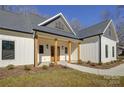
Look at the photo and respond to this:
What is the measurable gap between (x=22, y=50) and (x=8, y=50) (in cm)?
150

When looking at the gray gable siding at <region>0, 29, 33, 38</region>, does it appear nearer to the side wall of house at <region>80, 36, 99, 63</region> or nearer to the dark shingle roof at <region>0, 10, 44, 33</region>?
the dark shingle roof at <region>0, 10, 44, 33</region>

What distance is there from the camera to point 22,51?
54.1 feet

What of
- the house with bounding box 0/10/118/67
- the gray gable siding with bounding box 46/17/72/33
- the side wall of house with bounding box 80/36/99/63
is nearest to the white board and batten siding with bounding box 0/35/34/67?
the house with bounding box 0/10/118/67

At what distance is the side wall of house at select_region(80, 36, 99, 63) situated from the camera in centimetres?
2175

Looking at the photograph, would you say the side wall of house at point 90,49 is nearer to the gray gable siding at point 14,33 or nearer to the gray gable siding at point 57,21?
the gray gable siding at point 57,21

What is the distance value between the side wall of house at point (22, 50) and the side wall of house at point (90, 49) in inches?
330

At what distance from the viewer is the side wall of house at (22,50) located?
50.8 ft

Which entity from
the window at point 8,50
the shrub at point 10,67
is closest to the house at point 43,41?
the window at point 8,50

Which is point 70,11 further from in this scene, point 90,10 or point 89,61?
point 89,61

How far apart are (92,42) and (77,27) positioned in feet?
45.2

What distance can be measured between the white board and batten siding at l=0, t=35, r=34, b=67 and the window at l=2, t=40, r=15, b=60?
28 cm

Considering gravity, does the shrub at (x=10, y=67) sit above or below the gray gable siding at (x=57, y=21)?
below
